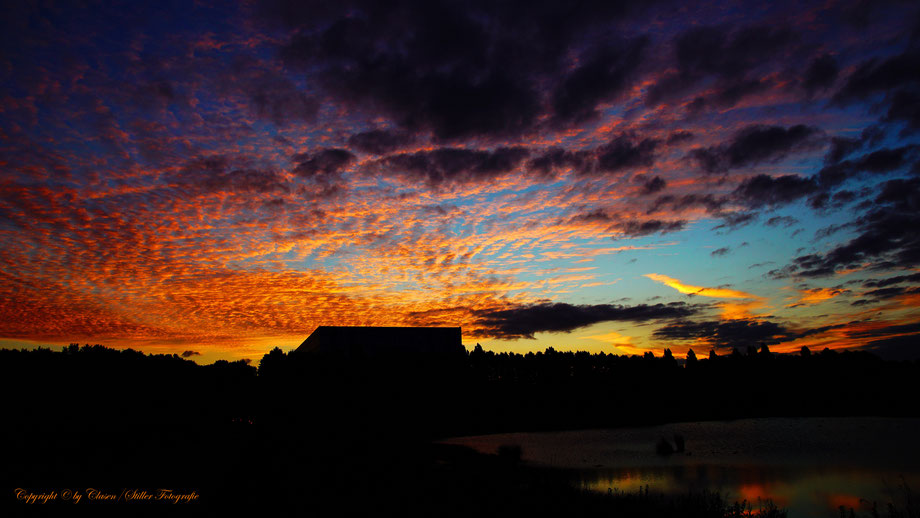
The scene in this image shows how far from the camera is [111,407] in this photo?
47094 mm

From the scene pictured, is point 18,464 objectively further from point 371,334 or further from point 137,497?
point 371,334

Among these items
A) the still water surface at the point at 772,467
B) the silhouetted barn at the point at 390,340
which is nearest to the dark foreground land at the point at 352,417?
the still water surface at the point at 772,467

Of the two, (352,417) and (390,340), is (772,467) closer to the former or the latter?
(352,417)

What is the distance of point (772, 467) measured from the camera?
32062mm

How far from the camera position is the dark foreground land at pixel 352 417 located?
59.5 feet

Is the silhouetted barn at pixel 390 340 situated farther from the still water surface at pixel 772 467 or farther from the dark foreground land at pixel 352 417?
the still water surface at pixel 772 467

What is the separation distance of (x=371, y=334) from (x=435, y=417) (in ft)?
70.4

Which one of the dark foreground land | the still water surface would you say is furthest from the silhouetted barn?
the still water surface

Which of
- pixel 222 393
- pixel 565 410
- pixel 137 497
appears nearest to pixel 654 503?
pixel 137 497

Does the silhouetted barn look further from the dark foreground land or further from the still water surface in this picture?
the still water surface

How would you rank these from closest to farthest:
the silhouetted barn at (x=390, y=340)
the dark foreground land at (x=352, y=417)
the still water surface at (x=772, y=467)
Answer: the dark foreground land at (x=352, y=417) < the still water surface at (x=772, y=467) < the silhouetted barn at (x=390, y=340)

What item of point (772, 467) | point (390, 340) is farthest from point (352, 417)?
point (772, 467)

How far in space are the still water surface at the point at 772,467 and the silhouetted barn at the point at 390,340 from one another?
137 ft

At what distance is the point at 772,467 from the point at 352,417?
49.0 meters
